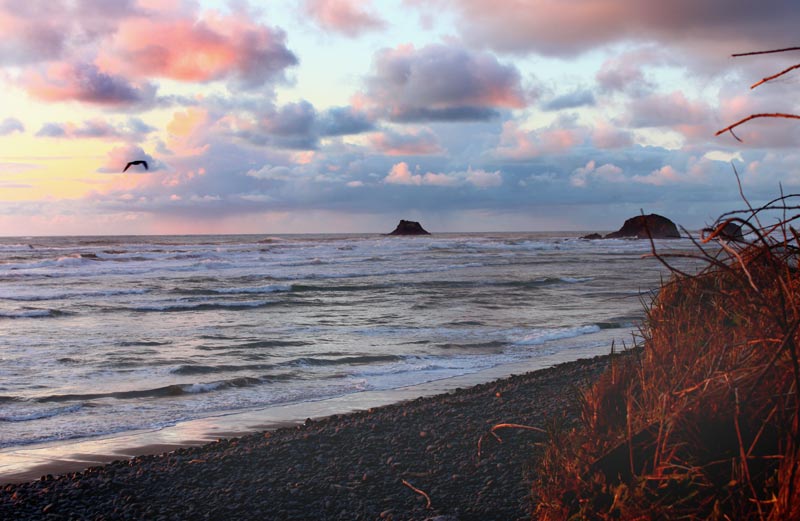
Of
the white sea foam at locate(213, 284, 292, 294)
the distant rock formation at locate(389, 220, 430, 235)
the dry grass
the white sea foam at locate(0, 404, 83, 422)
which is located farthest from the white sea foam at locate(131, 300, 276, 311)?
the distant rock formation at locate(389, 220, 430, 235)

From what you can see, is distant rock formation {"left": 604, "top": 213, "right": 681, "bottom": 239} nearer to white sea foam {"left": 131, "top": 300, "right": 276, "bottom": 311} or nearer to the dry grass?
white sea foam {"left": 131, "top": 300, "right": 276, "bottom": 311}

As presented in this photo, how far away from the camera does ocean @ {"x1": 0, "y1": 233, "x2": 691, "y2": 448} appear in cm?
992

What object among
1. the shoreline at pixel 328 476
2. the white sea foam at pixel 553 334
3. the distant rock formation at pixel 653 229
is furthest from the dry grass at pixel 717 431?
the distant rock formation at pixel 653 229

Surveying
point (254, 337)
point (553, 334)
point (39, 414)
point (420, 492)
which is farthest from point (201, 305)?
point (420, 492)

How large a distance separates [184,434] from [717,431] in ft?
21.1

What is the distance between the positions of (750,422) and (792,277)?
2.53ft

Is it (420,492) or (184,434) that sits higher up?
(420,492)

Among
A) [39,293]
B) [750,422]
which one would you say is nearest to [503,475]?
[750,422]

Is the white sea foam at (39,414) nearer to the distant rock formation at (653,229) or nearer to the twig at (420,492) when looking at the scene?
the twig at (420,492)

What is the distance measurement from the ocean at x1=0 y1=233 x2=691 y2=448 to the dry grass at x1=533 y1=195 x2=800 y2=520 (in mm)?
6211

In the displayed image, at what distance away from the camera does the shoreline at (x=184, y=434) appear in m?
7.11

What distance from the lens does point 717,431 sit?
3.45m

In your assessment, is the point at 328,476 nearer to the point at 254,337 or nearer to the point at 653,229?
the point at 254,337

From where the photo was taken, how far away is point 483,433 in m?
7.05
